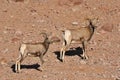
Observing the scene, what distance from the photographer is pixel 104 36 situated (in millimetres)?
23594

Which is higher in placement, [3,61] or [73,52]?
[73,52]

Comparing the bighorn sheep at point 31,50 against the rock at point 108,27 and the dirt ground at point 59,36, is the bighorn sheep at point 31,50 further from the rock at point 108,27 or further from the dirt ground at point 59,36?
the rock at point 108,27

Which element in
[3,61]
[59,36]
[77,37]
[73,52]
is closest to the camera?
[3,61]

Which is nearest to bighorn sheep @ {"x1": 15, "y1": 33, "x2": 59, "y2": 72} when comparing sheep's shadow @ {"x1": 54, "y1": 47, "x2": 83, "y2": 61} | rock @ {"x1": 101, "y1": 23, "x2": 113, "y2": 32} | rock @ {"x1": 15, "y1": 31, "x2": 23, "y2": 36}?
sheep's shadow @ {"x1": 54, "y1": 47, "x2": 83, "y2": 61}

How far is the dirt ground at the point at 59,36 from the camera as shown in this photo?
1925 centimetres

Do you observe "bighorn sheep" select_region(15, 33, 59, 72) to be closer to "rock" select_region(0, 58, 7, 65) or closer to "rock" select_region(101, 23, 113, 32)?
"rock" select_region(0, 58, 7, 65)

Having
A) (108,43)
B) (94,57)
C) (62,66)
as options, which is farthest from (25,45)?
(108,43)

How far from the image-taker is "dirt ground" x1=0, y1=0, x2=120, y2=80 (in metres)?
19.2

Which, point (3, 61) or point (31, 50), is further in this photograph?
point (3, 61)

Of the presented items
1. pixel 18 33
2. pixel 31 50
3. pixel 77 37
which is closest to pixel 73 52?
pixel 77 37

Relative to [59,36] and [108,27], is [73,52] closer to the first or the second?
[59,36]

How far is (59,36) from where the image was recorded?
77.2 feet

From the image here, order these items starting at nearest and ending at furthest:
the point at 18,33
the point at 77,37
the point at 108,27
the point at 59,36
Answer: the point at 77,37 < the point at 59,36 < the point at 18,33 < the point at 108,27

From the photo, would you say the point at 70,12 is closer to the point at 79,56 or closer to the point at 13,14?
the point at 13,14
